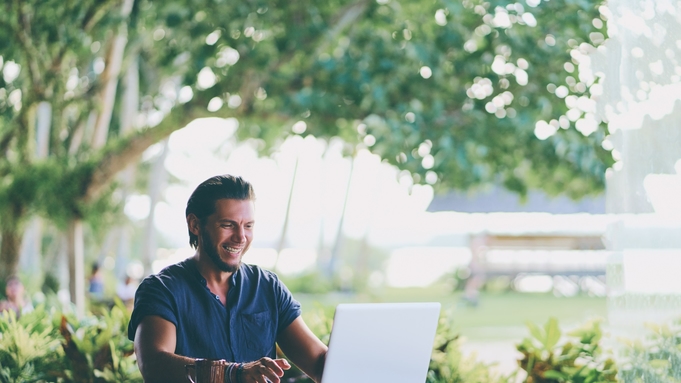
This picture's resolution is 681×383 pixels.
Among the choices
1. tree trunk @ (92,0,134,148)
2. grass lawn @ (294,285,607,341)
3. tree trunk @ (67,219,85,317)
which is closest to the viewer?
tree trunk @ (92,0,134,148)

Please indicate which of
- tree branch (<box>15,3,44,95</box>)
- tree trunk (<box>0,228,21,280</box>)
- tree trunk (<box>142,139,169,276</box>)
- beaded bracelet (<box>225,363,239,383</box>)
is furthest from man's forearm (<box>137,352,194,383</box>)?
tree trunk (<box>142,139,169,276</box>)

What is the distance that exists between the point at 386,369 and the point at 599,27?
14.1 ft

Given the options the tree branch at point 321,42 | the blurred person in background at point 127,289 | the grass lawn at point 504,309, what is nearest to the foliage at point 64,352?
the tree branch at point 321,42

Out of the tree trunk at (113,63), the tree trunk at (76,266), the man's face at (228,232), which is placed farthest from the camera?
the tree trunk at (76,266)

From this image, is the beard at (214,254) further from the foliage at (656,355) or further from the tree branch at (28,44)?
the tree branch at (28,44)

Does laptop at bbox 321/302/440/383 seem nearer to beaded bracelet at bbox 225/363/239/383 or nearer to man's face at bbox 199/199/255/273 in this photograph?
beaded bracelet at bbox 225/363/239/383

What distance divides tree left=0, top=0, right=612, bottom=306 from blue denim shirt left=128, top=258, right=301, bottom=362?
2.91m

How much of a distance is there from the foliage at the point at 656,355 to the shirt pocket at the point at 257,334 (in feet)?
5.68

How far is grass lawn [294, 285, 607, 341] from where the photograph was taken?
46.6ft

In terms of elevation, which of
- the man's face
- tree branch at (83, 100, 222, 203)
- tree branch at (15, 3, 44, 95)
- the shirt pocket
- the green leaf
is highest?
tree branch at (15, 3, 44, 95)

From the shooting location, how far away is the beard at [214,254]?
8.84 ft

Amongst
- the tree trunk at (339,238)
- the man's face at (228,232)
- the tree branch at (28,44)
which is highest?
the tree trunk at (339,238)

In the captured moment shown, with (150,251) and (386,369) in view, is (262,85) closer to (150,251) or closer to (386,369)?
(386,369)

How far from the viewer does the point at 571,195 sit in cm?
778
